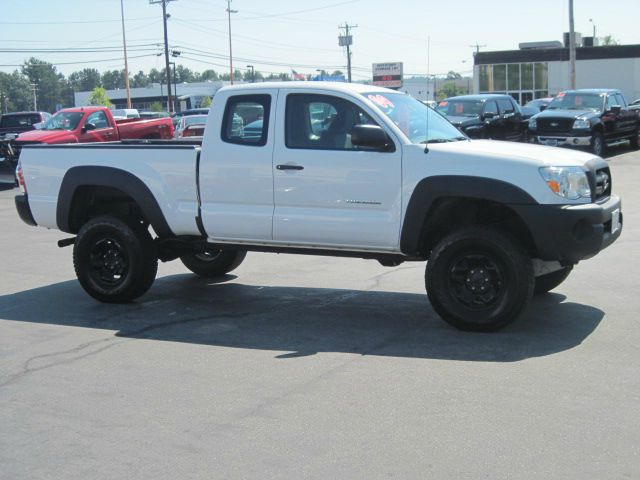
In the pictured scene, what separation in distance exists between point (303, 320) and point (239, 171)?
1.42m

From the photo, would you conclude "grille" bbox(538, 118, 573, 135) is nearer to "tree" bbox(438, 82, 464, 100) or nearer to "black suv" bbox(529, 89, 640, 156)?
"black suv" bbox(529, 89, 640, 156)

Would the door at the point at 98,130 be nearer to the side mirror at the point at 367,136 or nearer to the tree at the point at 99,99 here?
the side mirror at the point at 367,136

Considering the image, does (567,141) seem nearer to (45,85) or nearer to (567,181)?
(567,181)

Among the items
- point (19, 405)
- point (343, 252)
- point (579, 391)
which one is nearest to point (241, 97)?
point (343, 252)

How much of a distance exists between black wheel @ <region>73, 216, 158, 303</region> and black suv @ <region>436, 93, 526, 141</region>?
49.6 feet

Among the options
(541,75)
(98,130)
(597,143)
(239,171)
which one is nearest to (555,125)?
(597,143)

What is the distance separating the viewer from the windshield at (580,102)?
79.7 ft

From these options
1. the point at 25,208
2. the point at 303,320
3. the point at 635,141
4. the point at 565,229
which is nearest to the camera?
the point at 565,229

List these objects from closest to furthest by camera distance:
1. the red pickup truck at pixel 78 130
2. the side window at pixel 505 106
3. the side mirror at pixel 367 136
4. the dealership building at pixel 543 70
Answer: the side mirror at pixel 367 136 < the red pickup truck at pixel 78 130 < the side window at pixel 505 106 < the dealership building at pixel 543 70

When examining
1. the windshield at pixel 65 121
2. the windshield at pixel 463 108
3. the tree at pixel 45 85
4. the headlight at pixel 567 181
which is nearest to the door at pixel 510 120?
the windshield at pixel 463 108

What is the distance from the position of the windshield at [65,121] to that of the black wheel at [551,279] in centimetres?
1824

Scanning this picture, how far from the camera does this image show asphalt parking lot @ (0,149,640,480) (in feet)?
14.5

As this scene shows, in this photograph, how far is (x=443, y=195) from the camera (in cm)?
684

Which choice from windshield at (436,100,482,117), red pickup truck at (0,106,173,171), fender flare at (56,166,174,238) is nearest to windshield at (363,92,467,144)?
fender flare at (56,166,174,238)
